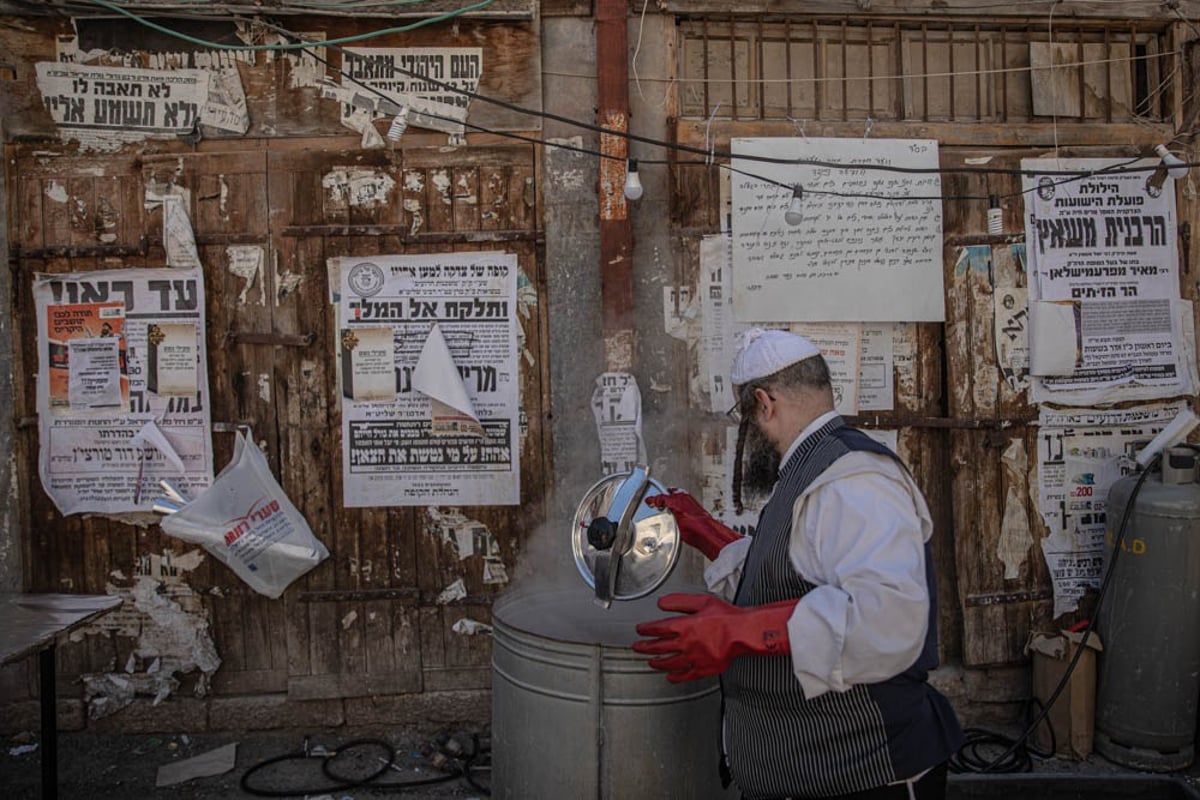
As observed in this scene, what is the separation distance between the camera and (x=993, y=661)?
5000 mm

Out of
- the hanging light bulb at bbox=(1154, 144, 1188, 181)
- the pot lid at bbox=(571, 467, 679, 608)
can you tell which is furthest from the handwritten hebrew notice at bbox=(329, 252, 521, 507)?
the hanging light bulb at bbox=(1154, 144, 1188, 181)

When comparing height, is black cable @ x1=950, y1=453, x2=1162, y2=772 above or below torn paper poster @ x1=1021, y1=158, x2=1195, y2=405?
below

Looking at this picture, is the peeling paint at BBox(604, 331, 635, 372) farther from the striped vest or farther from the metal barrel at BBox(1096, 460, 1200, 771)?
the metal barrel at BBox(1096, 460, 1200, 771)

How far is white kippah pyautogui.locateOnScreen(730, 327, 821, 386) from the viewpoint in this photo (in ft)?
8.10

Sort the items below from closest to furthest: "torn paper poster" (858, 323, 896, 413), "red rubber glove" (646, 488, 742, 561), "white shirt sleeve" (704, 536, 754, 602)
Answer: "white shirt sleeve" (704, 536, 754, 602) → "red rubber glove" (646, 488, 742, 561) → "torn paper poster" (858, 323, 896, 413)

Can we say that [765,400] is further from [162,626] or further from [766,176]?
[162,626]

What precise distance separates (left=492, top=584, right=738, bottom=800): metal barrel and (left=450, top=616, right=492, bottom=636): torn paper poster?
1.84 metres

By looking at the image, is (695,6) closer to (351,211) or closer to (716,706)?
(351,211)

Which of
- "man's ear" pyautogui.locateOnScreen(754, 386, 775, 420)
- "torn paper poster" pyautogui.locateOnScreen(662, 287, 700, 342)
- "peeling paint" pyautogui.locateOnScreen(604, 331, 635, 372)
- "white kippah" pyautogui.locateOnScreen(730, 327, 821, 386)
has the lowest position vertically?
"man's ear" pyautogui.locateOnScreen(754, 386, 775, 420)

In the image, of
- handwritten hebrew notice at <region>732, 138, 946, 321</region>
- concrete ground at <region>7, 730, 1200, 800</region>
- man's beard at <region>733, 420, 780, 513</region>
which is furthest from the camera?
handwritten hebrew notice at <region>732, 138, 946, 321</region>

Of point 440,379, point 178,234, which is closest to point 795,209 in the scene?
point 440,379

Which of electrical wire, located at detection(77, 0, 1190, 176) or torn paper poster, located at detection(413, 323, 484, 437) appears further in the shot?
torn paper poster, located at detection(413, 323, 484, 437)

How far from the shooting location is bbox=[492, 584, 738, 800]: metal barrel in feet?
9.38

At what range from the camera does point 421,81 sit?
476 cm
